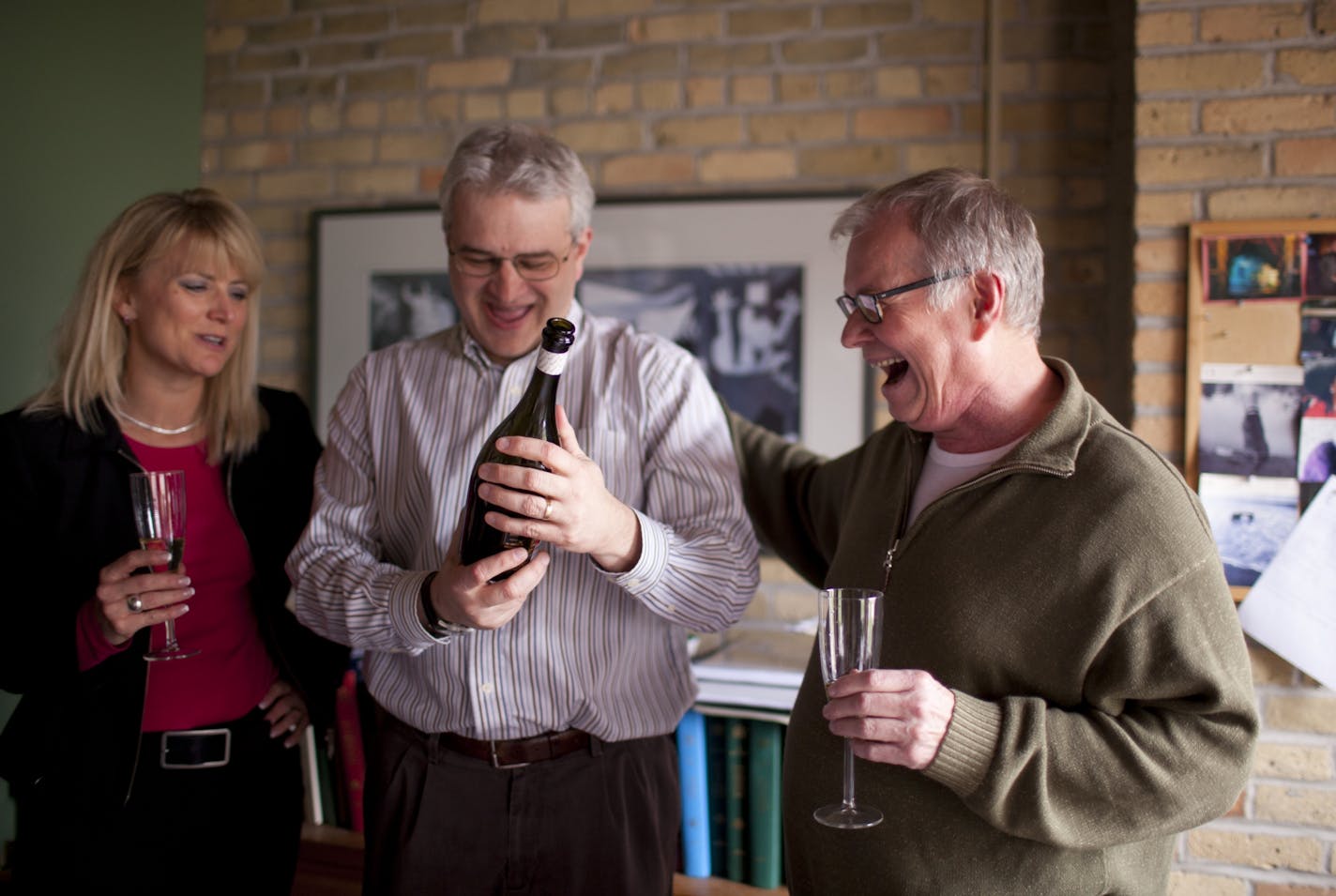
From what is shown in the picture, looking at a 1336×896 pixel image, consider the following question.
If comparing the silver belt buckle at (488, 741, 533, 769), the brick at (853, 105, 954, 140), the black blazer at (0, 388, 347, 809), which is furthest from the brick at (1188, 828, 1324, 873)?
the black blazer at (0, 388, 347, 809)

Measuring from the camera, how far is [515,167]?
1510 mm

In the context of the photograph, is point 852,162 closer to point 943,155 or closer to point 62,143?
point 943,155

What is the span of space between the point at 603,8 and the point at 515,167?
59.7 inches

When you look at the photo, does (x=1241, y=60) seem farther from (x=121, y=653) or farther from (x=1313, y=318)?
(x=121, y=653)

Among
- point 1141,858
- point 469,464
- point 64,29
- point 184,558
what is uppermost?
point 64,29

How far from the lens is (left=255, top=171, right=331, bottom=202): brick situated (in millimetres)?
3049

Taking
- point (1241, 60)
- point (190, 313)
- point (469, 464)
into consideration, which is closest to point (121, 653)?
point (190, 313)

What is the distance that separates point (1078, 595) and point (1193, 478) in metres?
1.07

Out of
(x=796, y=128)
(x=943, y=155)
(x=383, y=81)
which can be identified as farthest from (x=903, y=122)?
(x=383, y=81)

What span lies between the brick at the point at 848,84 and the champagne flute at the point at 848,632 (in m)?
1.78

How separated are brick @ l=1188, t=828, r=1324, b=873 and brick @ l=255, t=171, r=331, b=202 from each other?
2.71m

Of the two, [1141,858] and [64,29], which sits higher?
[64,29]

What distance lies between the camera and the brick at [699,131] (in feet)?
8.96

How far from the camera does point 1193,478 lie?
214cm
